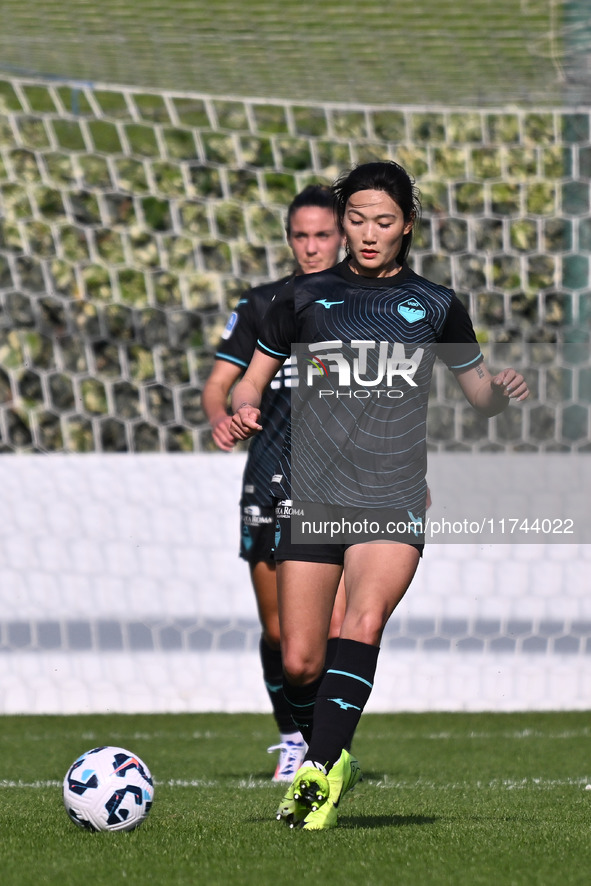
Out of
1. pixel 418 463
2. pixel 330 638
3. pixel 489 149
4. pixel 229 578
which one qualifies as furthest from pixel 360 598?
pixel 489 149

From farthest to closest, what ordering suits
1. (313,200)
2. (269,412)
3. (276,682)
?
(276,682), (269,412), (313,200)

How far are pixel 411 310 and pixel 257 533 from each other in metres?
1.68

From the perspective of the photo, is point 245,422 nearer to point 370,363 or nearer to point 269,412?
point 370,363

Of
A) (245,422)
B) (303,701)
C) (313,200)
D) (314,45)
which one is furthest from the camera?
(314,45)

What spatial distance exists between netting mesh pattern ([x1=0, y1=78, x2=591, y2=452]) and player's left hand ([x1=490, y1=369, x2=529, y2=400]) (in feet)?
15.5

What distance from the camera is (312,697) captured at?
4.19 metres

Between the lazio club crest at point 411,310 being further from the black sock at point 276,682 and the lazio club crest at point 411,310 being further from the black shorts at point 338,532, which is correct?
the black sock at point 276,682

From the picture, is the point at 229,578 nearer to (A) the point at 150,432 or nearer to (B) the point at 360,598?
(A) the point at 150,432

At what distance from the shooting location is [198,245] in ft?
31.7

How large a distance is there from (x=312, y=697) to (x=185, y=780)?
1.22 m

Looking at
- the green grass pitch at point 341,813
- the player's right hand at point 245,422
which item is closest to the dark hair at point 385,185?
the player's right hand at point 245,422

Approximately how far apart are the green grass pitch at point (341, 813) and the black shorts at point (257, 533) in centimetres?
88

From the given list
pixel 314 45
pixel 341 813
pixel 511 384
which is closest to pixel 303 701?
pixel 341 813

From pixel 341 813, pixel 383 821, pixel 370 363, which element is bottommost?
pixel 341 813
